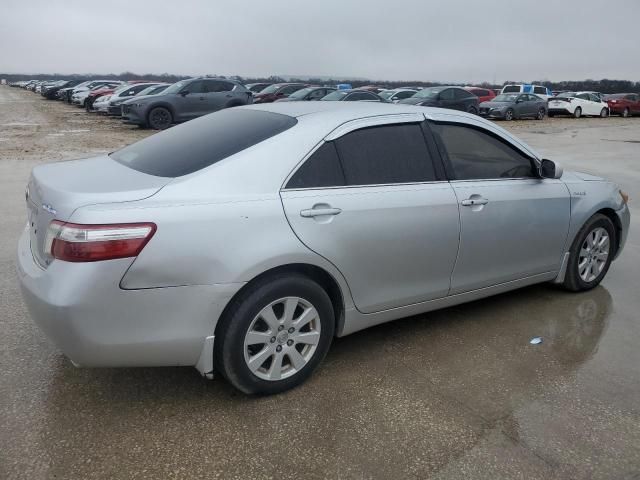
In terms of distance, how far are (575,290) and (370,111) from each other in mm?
2410

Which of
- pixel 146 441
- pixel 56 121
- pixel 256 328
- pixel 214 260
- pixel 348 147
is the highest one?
pixel 348 147

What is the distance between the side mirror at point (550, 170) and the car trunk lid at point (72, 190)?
2.71m

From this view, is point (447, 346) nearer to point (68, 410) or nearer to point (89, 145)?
point (68, 410)

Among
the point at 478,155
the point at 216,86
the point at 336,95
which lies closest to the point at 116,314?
the point at 478,155

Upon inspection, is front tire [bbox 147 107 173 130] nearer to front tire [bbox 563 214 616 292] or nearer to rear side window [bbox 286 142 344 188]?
front tire [bbox 563 214 616 292]

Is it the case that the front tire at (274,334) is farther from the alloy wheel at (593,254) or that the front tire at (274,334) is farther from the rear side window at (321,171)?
the alloy wheel at (593,254)

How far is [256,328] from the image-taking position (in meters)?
2.94

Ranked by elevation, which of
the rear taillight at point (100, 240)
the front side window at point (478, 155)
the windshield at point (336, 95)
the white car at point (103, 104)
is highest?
the front side window at point (478, 155)

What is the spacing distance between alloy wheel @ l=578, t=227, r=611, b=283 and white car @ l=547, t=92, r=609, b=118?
28.1m

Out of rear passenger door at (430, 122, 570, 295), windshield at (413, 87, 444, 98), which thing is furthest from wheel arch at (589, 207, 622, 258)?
windshield at (413, 87, 444, 98)

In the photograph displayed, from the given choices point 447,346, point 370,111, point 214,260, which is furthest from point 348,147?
point 447,346

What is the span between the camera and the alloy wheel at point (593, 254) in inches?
179

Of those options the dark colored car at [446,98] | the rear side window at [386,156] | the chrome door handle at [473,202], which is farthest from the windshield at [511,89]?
the rear side window at [386,156]

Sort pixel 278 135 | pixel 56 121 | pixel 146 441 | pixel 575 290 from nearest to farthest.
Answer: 1. pixel 146 441
2. pixel 278 135
3. pixel 575 290
4. pixel 56 121
